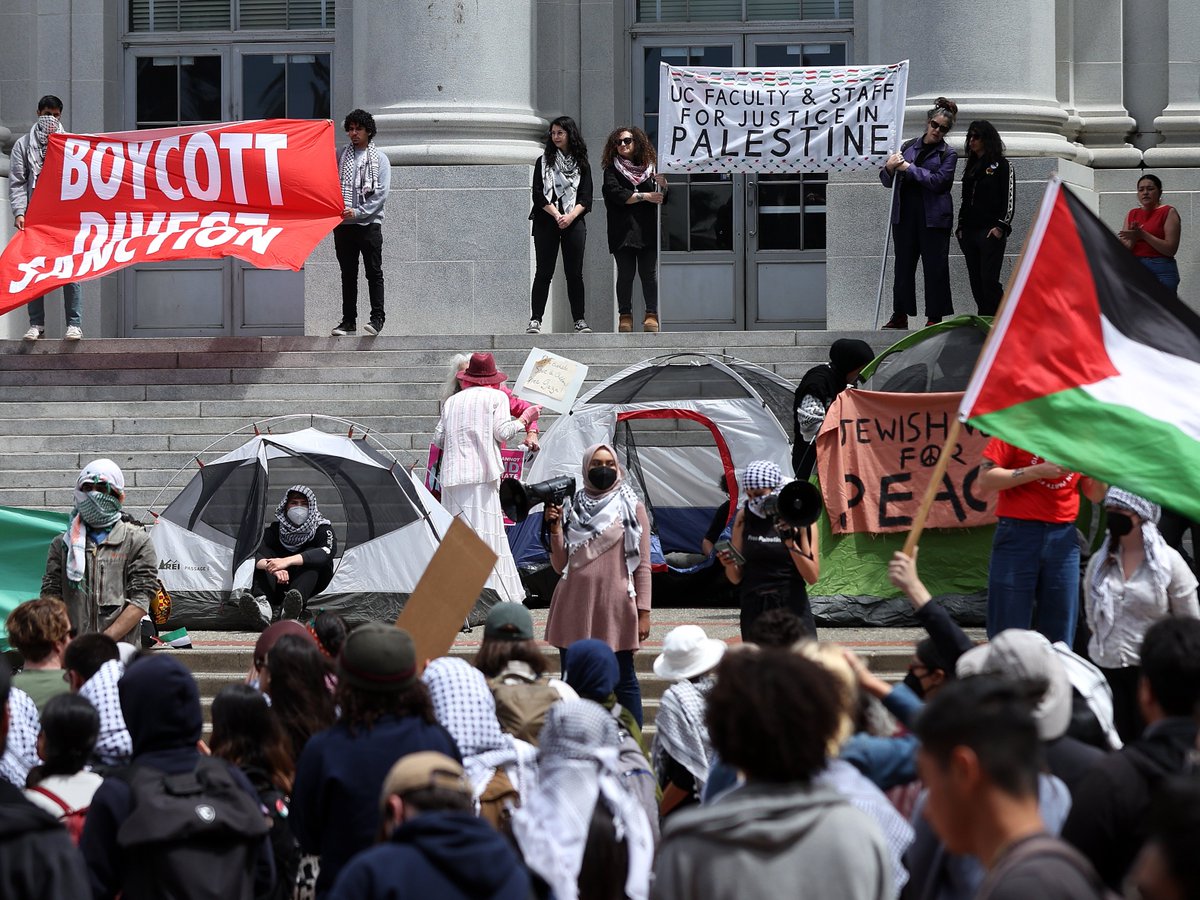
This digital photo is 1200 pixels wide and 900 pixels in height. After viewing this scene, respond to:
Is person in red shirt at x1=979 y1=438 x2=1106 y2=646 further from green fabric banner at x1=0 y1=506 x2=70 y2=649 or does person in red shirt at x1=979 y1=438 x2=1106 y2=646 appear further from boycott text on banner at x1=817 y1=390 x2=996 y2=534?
green fabric banner at x1=0 y1=506 x2=70 y2=649

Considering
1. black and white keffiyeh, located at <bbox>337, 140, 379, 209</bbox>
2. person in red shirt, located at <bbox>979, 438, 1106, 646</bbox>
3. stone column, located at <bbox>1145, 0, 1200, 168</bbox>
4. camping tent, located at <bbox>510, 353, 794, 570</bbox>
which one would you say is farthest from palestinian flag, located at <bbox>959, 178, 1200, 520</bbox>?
stone column, located at <bbox>1145, 0, 1200, 168</bbox>

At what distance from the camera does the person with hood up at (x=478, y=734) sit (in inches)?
218

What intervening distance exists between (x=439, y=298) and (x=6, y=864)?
544 inches

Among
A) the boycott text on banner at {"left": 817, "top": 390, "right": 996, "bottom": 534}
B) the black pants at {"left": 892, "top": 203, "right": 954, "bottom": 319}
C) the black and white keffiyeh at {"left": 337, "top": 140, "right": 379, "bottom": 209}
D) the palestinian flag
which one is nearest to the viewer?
the palestinian flag

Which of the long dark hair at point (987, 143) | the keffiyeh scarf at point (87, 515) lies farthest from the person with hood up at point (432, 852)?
the long dark hair at point (987, 143)

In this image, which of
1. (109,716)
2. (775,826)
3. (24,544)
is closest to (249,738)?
(109,716)

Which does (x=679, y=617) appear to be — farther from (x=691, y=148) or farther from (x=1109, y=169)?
(x=1109, y=169)

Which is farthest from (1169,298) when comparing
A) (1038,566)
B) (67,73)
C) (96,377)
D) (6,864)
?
(67,73)

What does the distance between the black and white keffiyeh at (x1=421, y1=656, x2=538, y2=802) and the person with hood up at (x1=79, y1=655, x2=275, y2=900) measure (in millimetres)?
629

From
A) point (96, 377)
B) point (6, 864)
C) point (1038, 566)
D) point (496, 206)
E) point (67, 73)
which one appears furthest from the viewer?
point (67, 73)

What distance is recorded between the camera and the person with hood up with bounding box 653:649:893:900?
375 cm

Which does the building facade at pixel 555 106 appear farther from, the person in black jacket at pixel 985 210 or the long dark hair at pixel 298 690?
the long dark hair at pixel 298 690

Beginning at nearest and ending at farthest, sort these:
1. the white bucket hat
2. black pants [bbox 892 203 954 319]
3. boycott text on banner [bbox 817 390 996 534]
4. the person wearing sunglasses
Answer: the white bucket hat → boycott text on banner [bbox 817 390 996 534] → the person wearing sunglasses → black pants [bbox 892 203 954 319]

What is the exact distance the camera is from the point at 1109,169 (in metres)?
18.5
